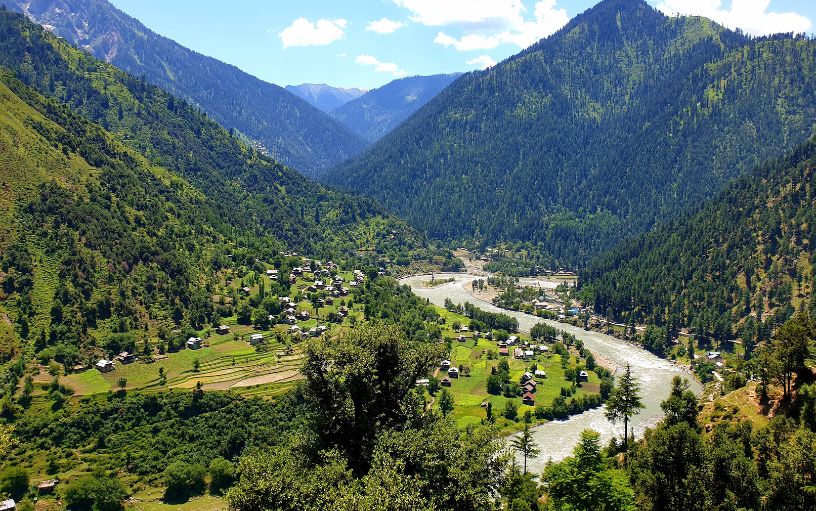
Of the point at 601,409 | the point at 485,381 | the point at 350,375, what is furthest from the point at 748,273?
the point at 350,375

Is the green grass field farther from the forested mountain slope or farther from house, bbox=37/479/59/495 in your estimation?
Result: house, bbox=37/479/59/495

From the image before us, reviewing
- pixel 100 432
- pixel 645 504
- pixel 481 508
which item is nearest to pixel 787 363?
pixel 645 504

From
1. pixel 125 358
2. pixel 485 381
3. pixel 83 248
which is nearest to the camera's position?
pixel 125 358

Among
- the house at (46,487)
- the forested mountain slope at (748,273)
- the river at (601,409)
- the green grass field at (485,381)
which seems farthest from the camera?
the forested mountain slope at (748,273)

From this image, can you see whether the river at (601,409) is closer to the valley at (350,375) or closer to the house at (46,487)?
the valley at (350,375)

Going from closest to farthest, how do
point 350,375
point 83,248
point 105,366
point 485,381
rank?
1. point 350,375
2. point 105,366
3. point 485,381
4. point 83,248

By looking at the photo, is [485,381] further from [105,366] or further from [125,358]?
[105,366]

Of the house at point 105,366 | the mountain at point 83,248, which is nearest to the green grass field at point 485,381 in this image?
the mountain at point 83,248
